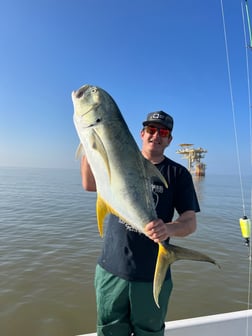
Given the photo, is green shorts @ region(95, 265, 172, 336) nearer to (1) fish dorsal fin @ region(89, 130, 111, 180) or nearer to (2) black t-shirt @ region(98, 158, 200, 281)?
(2) black t-shirt @ region(98, 158, 200, 281)

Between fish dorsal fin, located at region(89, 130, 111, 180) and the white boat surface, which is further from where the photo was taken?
the white boat surface

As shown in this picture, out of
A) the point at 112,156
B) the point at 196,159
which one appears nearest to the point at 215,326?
the point at 112,156

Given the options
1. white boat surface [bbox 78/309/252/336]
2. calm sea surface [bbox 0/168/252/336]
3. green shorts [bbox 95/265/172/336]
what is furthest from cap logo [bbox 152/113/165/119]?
→ calm sea surface [bbox 0/168/252/336]

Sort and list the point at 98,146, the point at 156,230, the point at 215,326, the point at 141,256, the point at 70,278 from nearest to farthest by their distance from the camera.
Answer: the point at 98,146, the point at 156,230, the point at 141,256, the point at 215,326, the point at 70,278

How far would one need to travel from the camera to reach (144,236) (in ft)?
8.23

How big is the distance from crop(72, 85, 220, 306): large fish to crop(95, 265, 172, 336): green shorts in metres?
0.74

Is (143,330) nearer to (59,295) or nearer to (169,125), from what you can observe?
(169,125)

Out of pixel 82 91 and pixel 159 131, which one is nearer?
pixel 82 91

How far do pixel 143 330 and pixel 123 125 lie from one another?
172 centimetres

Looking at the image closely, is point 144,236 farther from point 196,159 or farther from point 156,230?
point 196,159

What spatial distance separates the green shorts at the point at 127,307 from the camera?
246 cm

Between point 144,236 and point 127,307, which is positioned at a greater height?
point 144,236

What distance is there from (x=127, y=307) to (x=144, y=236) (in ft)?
2.08

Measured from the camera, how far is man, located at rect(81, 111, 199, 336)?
2457 mm
